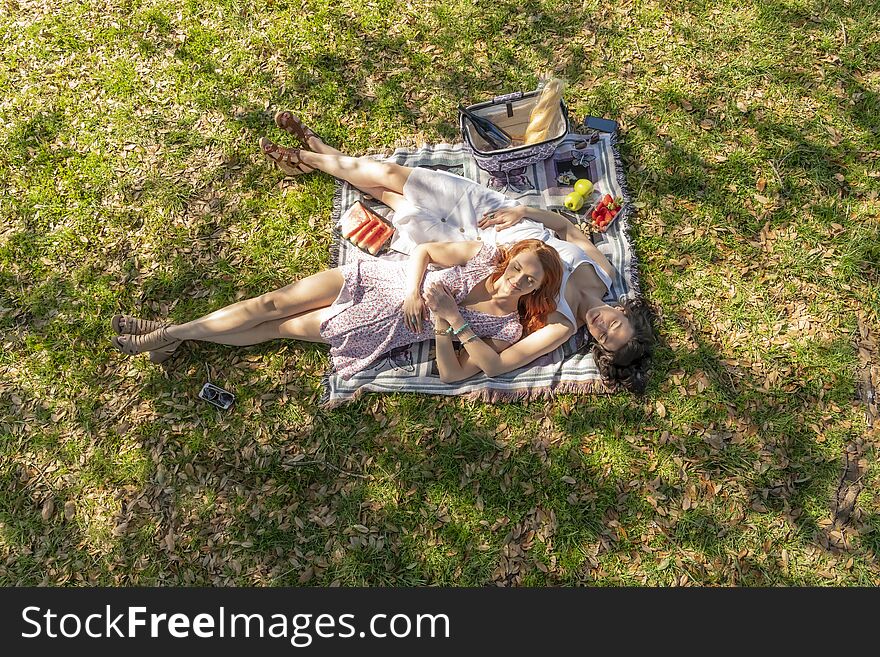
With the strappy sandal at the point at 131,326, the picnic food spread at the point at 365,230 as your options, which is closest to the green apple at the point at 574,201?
the picnic food spread at the point at 365,230

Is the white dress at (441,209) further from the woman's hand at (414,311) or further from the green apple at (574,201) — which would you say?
the woman's hand at (414,311)

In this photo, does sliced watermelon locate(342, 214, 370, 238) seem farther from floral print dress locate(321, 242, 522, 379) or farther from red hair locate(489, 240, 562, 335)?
red hair locate(489, 240, 562, 335)

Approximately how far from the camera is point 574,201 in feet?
18.3

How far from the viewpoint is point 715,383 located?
5.10m

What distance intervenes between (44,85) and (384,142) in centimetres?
412

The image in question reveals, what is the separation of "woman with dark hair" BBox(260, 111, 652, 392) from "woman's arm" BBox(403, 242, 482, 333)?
0.32 metres

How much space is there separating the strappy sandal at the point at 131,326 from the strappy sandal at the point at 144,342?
6cm

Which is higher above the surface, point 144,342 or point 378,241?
point 378,241

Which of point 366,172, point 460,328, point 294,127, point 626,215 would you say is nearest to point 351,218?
point 366,172

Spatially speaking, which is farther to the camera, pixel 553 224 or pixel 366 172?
pixel 366 172

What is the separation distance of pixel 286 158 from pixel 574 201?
3024 mm

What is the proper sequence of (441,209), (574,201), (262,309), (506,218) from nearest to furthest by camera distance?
(262,309), (506,218), (441,209), (574,201)

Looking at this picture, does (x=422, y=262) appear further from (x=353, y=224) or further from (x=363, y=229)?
(x=353, y=224)

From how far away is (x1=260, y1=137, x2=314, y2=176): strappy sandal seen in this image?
18.9 ft
